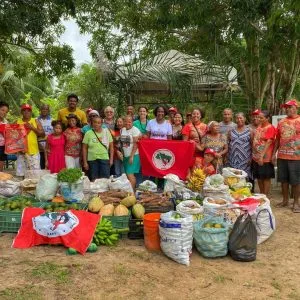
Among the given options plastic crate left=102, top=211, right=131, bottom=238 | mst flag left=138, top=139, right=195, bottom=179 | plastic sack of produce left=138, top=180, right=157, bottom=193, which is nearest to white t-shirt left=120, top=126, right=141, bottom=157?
mst flag left=138, top=139, right=195, bottom=179

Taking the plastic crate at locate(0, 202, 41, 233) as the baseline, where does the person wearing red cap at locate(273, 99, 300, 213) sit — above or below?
above

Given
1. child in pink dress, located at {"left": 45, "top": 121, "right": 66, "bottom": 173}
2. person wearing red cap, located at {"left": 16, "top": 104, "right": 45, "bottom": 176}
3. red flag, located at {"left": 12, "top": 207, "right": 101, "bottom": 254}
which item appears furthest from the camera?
person wearing red cap, located at {"left": 16, "top": 104, "right": 45, "bottom": 176}

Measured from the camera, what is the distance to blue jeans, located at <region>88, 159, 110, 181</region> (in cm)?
761

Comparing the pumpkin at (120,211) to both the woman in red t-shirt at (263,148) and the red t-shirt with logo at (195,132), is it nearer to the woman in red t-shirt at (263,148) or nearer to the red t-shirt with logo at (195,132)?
the red t-shirt with logo at (195,132)

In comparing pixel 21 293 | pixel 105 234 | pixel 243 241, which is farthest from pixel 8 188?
pixel 243 241

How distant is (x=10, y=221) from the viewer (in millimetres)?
6070

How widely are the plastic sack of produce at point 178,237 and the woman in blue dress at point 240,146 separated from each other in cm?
286

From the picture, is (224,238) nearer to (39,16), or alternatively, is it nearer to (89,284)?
(89,284)

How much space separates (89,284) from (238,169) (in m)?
4.10

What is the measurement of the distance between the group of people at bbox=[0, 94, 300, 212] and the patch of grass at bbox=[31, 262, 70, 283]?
112 inches

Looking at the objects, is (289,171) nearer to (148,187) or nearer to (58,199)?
(148,187)

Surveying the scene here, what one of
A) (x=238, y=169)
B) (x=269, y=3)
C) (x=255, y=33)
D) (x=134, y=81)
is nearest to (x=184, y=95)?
(x=134, y=81)

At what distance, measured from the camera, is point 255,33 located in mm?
10453

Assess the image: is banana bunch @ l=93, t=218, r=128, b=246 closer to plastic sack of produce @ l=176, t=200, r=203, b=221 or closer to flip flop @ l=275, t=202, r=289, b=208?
plastic sack of produce @ l=176, t=200, r=203, b=221
